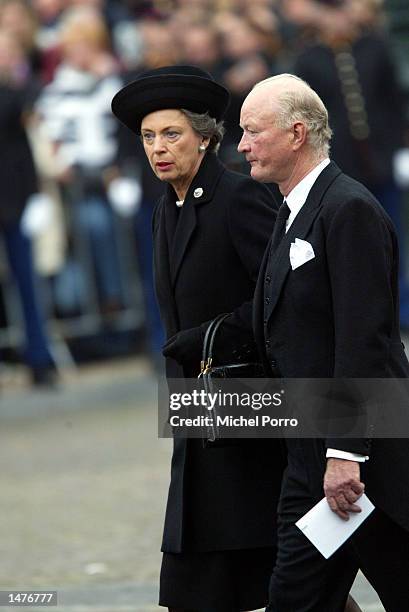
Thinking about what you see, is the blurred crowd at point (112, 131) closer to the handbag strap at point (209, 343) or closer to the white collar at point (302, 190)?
the handbag strap at point (209, 343)

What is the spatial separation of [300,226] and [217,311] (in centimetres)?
66

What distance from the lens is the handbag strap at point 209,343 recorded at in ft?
17.0

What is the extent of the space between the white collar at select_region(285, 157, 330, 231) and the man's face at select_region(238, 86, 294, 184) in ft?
0.15

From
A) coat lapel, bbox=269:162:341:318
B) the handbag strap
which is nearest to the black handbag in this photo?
the handbag strap

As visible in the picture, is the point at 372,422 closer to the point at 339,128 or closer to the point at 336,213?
the point at 336,213

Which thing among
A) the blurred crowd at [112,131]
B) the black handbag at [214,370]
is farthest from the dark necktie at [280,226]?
the blurred crowd at [112,131]

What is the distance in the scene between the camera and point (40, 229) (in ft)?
40.8

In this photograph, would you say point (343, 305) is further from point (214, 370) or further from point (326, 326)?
point (214, 370)

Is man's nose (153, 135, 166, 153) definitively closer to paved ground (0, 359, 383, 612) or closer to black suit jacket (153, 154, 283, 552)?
black suit jacket (153, 154, 283, 552)

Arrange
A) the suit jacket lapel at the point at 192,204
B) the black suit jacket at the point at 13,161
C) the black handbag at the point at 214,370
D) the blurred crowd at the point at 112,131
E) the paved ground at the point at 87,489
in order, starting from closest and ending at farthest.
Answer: the black handbag at the point at 214,370 < the suit jacket lapel at the point at 192,204 < the paved ground at the point at 87,489 < the black suit jacket at the point at 13,161 < the blurred crowd at the point at 112,131

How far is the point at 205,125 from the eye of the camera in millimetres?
5355

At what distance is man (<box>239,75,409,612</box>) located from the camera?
4.55m

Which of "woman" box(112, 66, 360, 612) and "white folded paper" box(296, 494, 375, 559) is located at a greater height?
"woman" box(112, 66, 360, 612)

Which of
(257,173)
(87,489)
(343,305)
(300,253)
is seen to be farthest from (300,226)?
(87,489)
